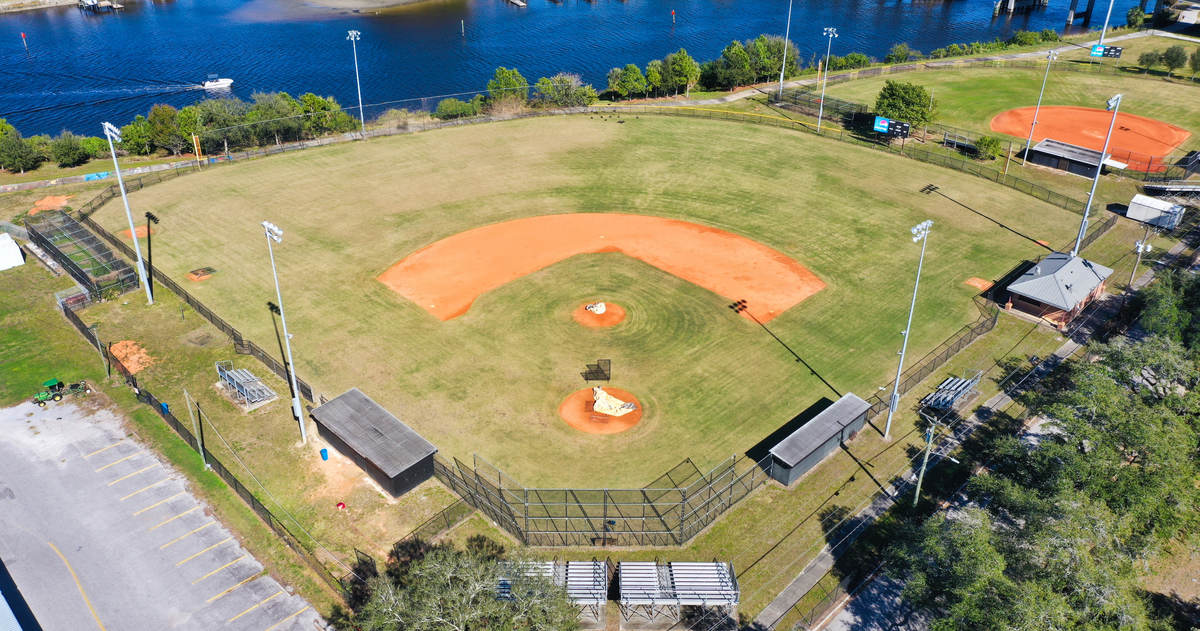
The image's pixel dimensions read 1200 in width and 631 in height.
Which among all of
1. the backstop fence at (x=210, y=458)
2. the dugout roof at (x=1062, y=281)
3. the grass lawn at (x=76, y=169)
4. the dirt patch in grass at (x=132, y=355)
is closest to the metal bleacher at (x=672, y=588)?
the backstop fence at (x=210, y=458)

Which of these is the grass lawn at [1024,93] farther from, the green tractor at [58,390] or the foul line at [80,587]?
the foul line at [80,587]

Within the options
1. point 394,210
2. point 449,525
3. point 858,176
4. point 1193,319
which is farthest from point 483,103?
point 1193,319

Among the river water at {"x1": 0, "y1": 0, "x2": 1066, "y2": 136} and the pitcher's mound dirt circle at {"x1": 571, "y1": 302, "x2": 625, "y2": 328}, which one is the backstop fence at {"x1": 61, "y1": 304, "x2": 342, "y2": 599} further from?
the river water at {"x1": 0, "y1": 0, "x2": 1066, "y2": 136}

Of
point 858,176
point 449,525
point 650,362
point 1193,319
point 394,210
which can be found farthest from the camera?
point 858,176

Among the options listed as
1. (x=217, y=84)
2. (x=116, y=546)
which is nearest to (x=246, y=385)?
(x=116, y=546)

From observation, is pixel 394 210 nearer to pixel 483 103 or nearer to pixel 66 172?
pixel 483 103
